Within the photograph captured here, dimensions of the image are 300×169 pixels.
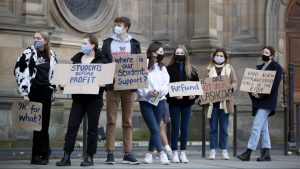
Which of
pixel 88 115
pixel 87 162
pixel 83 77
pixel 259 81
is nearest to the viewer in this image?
pixel 87 162

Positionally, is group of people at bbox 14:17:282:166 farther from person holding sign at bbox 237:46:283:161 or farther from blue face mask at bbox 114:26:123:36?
person holding sign at bbox 237:46:283:161

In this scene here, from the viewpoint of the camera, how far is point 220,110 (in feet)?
39.9

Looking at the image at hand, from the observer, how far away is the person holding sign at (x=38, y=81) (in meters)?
9.95

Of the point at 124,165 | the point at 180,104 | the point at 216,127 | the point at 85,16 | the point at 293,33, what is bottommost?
the point at 124,165

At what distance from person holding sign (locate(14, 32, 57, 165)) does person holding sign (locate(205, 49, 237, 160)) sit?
3268 millimetres

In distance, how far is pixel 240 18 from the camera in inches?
728

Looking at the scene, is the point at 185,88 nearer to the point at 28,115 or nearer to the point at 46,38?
the point at 46,38

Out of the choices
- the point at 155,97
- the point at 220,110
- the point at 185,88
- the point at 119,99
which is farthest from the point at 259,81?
the point at 119,99

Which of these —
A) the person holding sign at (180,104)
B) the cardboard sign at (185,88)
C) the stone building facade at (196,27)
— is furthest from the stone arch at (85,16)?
the cardboard sign at (185,88)

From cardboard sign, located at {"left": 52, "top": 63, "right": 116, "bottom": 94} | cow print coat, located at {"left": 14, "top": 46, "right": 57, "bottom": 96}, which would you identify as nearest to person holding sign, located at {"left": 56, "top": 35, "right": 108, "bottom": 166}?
cardboard sign, located at {"left": 52, "top": 63, "right": 116, "bottom": 94}

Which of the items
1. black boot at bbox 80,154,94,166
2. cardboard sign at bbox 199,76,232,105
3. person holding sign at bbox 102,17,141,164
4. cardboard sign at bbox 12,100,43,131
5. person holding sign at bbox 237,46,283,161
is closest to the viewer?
black boot at bbox 80,154,94,166

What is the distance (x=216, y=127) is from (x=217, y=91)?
0.65 m

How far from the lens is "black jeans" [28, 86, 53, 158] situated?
10.0m

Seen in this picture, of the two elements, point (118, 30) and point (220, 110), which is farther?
point (220, 110)
